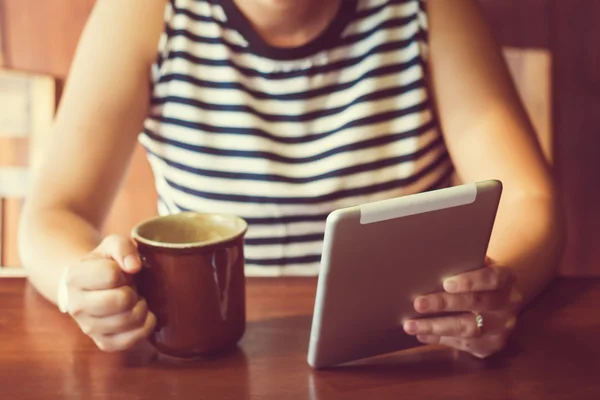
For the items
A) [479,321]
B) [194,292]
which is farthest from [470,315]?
[194,292]

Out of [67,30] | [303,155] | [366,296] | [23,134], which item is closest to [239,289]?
[366,296]

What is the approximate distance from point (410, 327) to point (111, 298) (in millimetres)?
266

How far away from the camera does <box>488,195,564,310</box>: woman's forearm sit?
80 cm

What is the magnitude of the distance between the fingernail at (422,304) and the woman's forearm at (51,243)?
1.21 ft

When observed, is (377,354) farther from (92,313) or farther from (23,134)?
(23,134)

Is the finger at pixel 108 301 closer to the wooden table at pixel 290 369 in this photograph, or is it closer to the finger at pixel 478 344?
the wooden table at pixel 290 369

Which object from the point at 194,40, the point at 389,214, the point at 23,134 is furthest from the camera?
the point at 23,134

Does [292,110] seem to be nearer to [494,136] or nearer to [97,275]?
[494,136]

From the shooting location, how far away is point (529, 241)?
0.84 m

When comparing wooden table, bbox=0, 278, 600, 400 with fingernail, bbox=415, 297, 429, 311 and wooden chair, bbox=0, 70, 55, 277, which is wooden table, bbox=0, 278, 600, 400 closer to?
fingernail, bbox=415, 297, 429, 311

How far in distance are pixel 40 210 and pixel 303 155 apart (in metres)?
0.37

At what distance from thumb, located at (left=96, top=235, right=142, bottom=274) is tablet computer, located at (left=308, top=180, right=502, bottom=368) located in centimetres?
16

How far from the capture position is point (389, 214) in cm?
57

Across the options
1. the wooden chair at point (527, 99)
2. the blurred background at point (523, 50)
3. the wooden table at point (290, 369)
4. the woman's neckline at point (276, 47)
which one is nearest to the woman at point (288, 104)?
the woman's neckline at point (276, 47)
